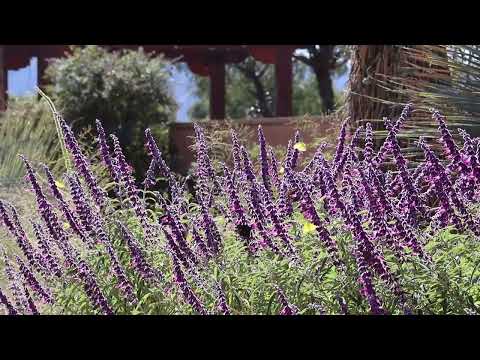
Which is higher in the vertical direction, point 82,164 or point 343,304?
point 82,164

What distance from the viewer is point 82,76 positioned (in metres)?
12.3

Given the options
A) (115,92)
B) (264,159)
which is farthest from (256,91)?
(264,159)

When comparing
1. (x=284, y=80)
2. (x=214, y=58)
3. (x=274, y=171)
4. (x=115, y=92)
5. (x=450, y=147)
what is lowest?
(x=274, y=171)

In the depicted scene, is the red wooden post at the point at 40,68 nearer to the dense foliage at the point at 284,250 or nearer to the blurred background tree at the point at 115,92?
the blurred background tree at the point at 115,92

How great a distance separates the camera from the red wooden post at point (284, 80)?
1627cm

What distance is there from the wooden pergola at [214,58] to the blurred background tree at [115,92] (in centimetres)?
273

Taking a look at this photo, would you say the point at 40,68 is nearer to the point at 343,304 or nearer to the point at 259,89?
the point at 259,89

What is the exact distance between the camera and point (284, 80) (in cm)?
1645

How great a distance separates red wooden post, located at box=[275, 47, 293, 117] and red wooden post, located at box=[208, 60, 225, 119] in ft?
4.94

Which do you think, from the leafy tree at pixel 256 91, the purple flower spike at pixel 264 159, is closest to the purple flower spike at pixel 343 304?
the purple flower spike at pixel 264 159

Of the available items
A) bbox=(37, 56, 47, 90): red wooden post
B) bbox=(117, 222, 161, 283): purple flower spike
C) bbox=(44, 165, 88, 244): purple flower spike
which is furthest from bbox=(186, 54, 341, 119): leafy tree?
bbox=(117, 222, 161, 283): purple flower spike

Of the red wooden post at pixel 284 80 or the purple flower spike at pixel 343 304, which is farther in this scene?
the red wooden post at pixel 284 80

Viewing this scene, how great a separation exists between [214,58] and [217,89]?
735 mm

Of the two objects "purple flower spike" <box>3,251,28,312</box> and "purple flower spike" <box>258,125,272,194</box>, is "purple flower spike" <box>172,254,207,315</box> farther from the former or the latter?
"purple flower spike" <box>3,251,28,312</box>
